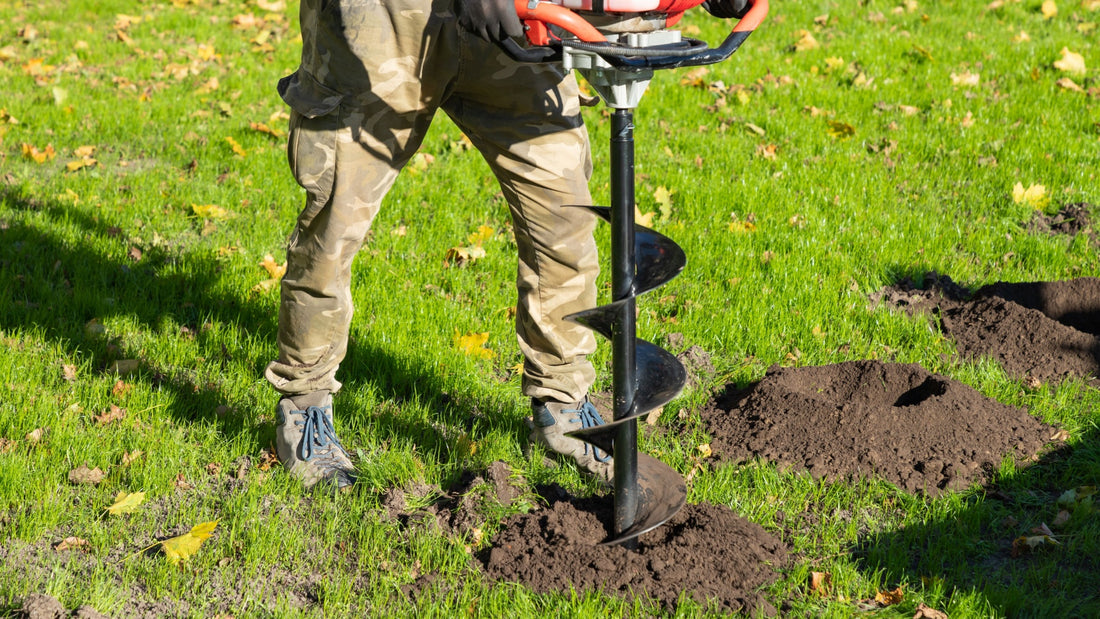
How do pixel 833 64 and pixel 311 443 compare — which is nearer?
pixel 311 443

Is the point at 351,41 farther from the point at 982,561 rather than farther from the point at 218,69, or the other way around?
the point at 218,69

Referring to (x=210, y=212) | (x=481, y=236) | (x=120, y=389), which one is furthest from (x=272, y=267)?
(x=120, y=389)

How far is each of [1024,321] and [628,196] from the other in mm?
2260

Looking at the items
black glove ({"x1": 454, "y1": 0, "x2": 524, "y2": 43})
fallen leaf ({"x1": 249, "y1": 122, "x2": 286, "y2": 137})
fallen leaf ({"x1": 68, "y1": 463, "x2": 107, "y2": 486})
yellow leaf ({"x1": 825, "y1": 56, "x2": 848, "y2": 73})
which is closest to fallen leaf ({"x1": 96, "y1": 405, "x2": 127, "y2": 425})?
fallen leaf ({"x1": 68, "y1": 463, "x2": 107, "y2": 486})

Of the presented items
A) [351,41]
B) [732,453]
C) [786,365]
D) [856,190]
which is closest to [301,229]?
[351,41]

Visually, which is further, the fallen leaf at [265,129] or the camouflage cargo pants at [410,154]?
the fallen leaf at [265,129]

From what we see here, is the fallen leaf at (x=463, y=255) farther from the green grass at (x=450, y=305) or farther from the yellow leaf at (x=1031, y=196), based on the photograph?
the yellow leaf at (x=1031, y=196)

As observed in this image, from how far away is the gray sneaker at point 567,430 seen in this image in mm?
3232

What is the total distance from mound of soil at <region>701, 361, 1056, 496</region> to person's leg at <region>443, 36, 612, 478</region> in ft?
1.75

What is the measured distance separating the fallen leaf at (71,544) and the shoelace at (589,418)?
144 centimetres

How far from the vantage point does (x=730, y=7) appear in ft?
8.48

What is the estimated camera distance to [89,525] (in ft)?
9.43

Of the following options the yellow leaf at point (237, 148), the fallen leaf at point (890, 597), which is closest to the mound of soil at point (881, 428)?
the fallen leaf at point (890, 597)

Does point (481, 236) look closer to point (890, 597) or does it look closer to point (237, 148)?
point (237, 148)
